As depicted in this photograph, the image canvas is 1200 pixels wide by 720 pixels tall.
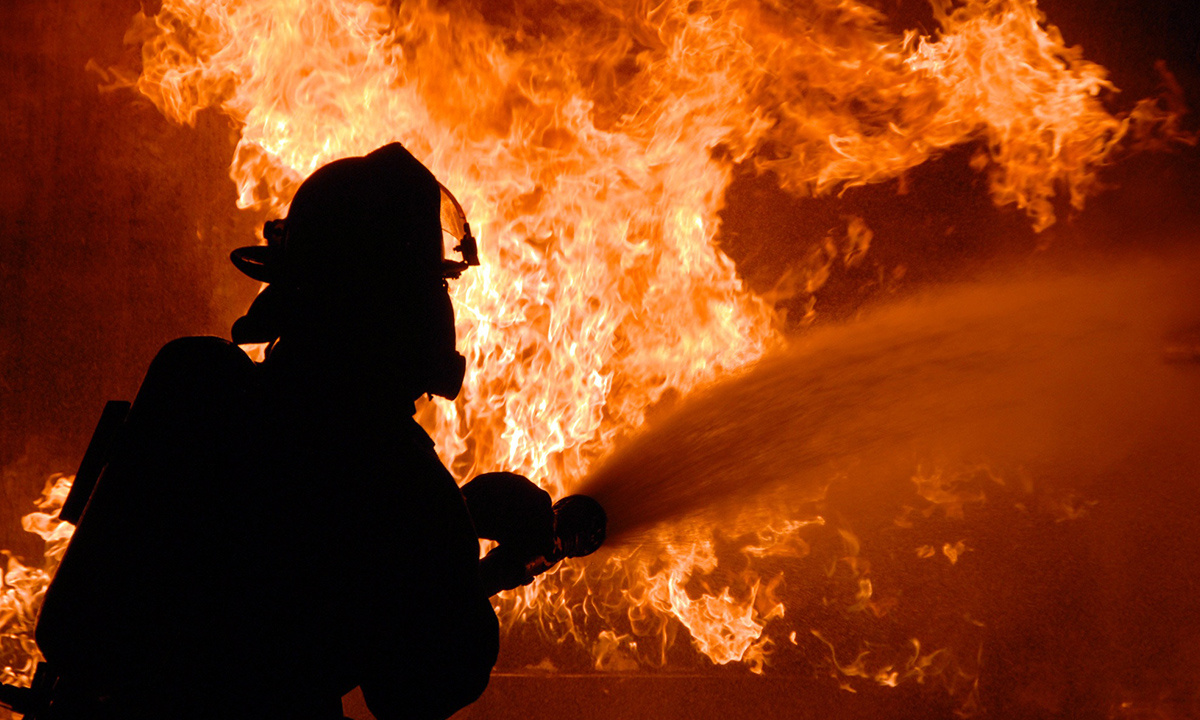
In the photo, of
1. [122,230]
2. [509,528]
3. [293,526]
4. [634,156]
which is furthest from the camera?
[122,230]

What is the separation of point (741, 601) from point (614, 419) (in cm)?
144

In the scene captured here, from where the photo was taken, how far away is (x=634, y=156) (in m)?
3.69

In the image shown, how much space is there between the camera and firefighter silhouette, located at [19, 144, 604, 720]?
47.4 inches

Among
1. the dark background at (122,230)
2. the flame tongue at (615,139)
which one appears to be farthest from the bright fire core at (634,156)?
the dark background at (122,230)

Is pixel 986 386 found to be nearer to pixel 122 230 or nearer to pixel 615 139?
pixel 615 139

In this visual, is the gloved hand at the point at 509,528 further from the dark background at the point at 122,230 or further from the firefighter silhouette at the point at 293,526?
the dark background at the point at 122,230

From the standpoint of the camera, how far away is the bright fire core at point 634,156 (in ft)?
11.7

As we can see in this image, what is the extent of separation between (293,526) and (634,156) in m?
2.98

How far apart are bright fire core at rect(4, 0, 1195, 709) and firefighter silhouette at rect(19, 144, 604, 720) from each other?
6.45 ft

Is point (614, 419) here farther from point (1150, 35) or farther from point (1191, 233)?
point (1150, 35)

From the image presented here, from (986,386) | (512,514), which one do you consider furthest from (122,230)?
(986,386)

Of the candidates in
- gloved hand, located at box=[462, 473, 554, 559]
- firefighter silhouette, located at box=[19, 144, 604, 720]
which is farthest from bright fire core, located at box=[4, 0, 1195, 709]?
firefighter silhouette, located at box=[19, 144, 604, 720]

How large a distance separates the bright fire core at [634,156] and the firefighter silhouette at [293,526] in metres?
1.96

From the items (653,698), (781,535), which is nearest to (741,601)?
(781,535)
